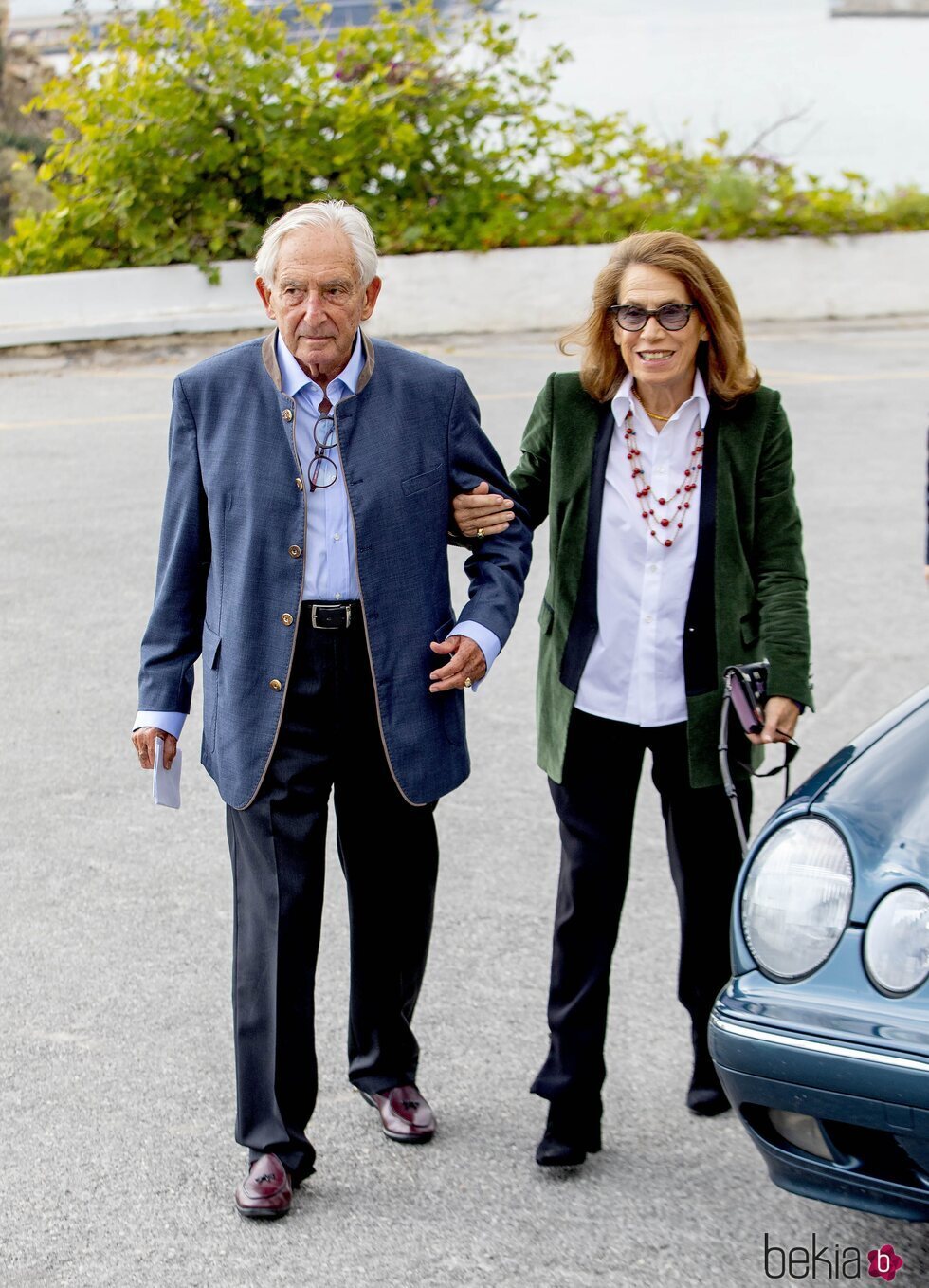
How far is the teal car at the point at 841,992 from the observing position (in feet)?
8.25

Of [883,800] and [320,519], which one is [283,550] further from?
[883,800]

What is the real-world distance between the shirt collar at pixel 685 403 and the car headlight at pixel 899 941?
3.84 ft

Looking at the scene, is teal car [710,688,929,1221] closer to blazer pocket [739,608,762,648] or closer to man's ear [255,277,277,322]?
blazer pocket [739,608,762,648]

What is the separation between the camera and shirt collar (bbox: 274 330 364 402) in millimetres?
3258

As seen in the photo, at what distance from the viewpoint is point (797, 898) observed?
8.92 feet

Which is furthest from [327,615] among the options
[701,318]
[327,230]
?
[701,318]

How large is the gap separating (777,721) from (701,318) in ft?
2.62

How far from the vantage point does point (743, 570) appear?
3406 millimetres

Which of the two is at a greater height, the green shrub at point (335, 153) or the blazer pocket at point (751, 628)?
the green shrub at point (335, 153)

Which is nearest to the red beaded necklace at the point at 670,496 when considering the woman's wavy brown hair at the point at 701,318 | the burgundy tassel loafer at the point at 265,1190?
the woman's wavy brown hair at the point at 701,318

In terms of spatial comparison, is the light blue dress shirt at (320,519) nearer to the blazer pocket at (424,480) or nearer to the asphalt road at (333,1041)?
the blazer pocket at (424,480)

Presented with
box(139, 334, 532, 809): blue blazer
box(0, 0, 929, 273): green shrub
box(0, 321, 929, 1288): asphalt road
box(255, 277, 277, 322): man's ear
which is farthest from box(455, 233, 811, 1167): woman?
box(0, 0, 929, 273): green shrub

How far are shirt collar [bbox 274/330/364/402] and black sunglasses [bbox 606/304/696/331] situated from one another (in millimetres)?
515

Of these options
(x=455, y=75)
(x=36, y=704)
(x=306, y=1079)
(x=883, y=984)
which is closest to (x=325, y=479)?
(x=306, y=1079)
